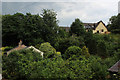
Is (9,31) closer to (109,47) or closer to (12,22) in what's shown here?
(12,22)

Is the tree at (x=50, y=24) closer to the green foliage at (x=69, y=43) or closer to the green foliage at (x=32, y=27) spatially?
the green foliage at (x=32, y=27)

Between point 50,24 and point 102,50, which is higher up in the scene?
point 50,24

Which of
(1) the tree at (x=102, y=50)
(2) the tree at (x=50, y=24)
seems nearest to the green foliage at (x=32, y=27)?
(2) the tree at (x=50, y=24)

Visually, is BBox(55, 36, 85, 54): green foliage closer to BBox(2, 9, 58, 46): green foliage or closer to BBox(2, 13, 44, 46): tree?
BBox(2, 9, 58, 46): green foliage

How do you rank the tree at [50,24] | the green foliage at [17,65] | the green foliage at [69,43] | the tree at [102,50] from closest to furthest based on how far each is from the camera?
the green foliage at [17,65] < the tree at [102,50] < the green foliage at [69,43] < the tree at [50,24]

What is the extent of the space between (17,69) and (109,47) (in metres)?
13.0

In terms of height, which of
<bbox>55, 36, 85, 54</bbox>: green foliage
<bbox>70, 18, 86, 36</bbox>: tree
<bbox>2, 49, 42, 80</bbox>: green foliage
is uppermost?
<bbox>70, 18, 86, 36</bbox>: tree

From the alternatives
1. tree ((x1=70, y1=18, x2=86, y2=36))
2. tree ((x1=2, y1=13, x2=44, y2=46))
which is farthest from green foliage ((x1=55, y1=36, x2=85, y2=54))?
tree ((x1=2, y1=13, x2=44, y2=46))

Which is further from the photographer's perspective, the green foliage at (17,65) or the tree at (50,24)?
the tree at (50,24)

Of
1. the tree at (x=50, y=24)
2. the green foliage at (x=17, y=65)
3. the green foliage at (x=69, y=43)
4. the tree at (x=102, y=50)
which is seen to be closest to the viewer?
the green foliage at (x=17, y=65)

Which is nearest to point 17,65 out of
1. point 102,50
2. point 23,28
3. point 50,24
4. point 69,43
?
point 69,43

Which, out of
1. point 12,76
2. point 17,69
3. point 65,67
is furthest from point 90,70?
point 12,76

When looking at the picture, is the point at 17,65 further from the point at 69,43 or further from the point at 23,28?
the point at 23,28

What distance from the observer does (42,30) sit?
85.9 ft
